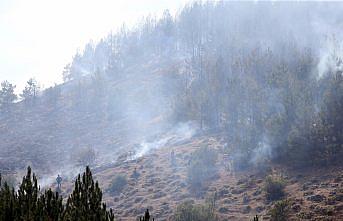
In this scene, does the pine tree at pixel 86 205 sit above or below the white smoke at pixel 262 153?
below

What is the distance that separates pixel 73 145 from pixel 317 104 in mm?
62147

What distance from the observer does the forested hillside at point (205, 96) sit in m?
57.4

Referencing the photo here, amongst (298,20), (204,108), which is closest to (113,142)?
(204,108)

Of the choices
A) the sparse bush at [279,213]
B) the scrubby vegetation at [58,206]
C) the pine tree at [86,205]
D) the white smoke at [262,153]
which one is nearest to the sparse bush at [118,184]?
the white smoke at [262,153]

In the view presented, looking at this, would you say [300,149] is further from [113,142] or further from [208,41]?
[208,41]

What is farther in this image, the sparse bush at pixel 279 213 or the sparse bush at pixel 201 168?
the sparse bush at pixel 201 168

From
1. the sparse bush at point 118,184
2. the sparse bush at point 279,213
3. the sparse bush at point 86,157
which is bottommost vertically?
the sparse bush at point 279,213

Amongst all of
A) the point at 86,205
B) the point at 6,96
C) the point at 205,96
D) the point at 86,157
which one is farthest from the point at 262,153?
the point at 6,96

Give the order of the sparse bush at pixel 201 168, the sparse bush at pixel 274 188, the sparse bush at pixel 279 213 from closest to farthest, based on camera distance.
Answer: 1. the sparse bush at pixel 279 213
2. the sparse bush at pixel 274 188
3. the sparse bush at pixel 201 168

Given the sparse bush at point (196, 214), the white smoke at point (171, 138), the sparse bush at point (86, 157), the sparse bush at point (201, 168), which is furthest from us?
the white smoke at point (171, 138)

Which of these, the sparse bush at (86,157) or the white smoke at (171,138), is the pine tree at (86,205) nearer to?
the sparse bush at (86,157)

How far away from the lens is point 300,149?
5259cm

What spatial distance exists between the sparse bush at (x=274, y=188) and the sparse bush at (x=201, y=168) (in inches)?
513

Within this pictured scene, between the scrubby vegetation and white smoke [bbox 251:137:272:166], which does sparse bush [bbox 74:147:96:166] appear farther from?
the scrubby vegetation
